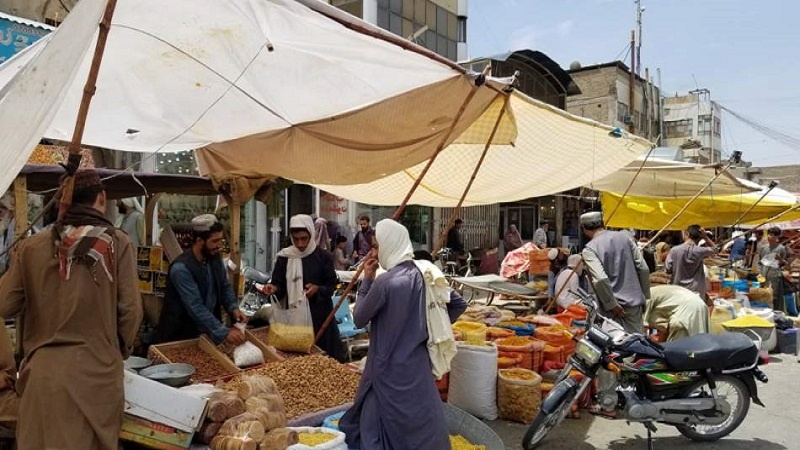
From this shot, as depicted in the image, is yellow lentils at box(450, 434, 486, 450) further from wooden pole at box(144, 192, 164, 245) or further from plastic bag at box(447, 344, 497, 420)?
wooden pole at box(144, 192, 164, 245)

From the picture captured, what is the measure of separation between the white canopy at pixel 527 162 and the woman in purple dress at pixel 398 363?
1.65 meters

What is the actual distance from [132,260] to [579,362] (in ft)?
11.6

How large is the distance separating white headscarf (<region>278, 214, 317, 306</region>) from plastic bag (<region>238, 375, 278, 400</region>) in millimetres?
1512

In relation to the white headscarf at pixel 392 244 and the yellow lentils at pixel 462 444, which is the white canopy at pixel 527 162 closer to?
the white headscarf at pixel 392 244

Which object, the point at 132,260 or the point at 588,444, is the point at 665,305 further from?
the point at 132,260

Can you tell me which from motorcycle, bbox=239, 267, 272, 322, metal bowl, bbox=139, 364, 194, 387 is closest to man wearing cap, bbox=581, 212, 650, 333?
metal bowl, bbox=139, 364, 194, 387

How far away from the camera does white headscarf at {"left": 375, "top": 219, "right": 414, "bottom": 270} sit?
126 inches

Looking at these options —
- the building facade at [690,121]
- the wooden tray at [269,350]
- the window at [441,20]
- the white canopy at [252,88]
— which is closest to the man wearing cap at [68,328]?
the white canopy at [252,88]

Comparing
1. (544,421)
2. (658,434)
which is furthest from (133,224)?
(658,434)

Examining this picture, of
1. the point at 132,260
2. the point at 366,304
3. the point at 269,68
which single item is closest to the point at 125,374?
the point at 132,260

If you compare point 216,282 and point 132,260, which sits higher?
point 132,260

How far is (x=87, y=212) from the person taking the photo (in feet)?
8.02

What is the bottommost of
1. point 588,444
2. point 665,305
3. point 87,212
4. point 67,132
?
point 588,444

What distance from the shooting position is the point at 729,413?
457 cm
